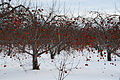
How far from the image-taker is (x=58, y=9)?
9.03 m

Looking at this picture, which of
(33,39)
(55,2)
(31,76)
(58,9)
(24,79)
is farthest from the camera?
(58,9)

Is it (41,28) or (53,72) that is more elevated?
(41,28)

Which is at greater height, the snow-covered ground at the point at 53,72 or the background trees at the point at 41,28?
the background trees at the point at 41,28

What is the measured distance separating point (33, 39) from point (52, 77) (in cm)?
217

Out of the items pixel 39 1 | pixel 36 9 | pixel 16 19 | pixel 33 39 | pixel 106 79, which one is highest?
pixel 39 1

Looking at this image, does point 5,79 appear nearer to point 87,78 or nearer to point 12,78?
point 12,78

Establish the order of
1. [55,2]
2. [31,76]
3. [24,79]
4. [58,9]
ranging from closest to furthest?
[24,79], [31,76], [55,2], [58,9]

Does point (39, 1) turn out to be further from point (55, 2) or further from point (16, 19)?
point (16, 19)

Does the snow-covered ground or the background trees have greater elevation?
the background trees

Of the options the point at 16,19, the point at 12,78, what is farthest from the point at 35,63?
the point at 16,19

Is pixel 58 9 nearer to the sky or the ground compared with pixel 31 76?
nearer to the sky

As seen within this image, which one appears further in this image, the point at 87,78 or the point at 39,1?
the point at 39,1

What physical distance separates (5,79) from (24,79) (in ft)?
2.55

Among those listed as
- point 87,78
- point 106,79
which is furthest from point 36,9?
point 106,79
